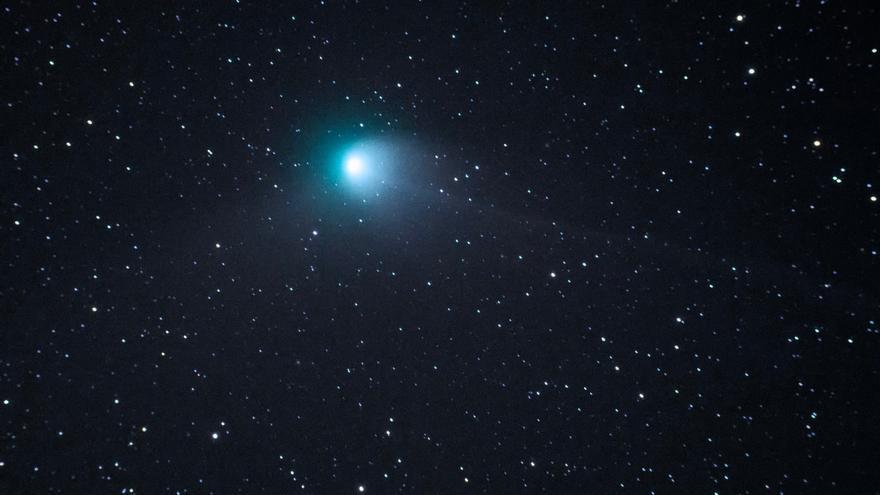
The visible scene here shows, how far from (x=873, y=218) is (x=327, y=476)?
69cm

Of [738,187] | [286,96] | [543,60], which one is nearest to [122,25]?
[286,96]

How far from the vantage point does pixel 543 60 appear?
0.51m

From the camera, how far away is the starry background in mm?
501

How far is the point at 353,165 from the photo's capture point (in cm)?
55

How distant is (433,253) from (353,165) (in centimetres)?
14

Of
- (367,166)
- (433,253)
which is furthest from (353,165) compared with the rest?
(433,253)

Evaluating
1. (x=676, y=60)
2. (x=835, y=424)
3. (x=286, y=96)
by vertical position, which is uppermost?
(x=286, y=96)

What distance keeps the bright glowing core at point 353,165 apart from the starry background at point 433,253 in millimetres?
22

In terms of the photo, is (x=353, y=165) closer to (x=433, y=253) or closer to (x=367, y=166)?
(x=367, y=166)

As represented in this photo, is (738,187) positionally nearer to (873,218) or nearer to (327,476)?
(873,218)

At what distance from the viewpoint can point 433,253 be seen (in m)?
0.56

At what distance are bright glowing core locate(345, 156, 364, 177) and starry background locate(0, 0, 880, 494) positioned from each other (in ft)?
0.07

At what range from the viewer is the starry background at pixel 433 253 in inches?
19.7

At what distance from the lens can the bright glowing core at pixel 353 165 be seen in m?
0.55
